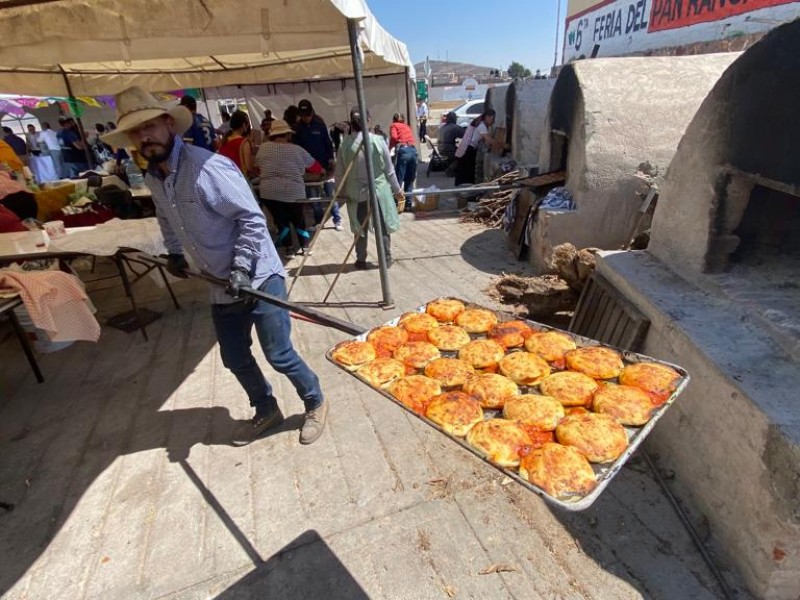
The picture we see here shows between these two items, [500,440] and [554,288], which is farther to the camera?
[554,288]

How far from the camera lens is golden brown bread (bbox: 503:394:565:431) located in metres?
1.87

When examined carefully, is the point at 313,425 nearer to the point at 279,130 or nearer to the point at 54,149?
the point at 279,130

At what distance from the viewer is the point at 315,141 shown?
7805mm

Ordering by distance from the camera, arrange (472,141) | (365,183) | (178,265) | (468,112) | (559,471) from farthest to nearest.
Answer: (468,112)
(472,141)
(365,183)
(178,265)
(559,471)

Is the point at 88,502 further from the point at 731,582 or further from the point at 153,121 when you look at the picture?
the point at 731,582

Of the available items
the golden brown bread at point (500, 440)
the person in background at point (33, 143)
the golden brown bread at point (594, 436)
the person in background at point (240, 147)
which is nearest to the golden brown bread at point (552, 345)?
the golden brown bread at point (594, 436)

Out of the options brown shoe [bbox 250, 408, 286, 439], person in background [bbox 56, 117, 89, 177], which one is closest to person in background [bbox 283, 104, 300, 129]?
brown shoe [bbox 250, 408, 286, 439]

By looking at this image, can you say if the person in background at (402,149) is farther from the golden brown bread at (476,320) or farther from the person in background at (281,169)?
the golden brown bread at (476,320)

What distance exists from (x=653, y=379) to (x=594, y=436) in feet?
1.40

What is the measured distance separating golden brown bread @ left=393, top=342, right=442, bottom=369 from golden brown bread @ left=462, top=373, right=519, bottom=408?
0.28m

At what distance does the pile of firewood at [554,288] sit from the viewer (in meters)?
4.24

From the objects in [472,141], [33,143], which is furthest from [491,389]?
[33,143]

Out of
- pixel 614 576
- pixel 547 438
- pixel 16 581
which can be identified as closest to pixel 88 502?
pixel 16 581

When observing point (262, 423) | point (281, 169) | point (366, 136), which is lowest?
point (262, 423)
